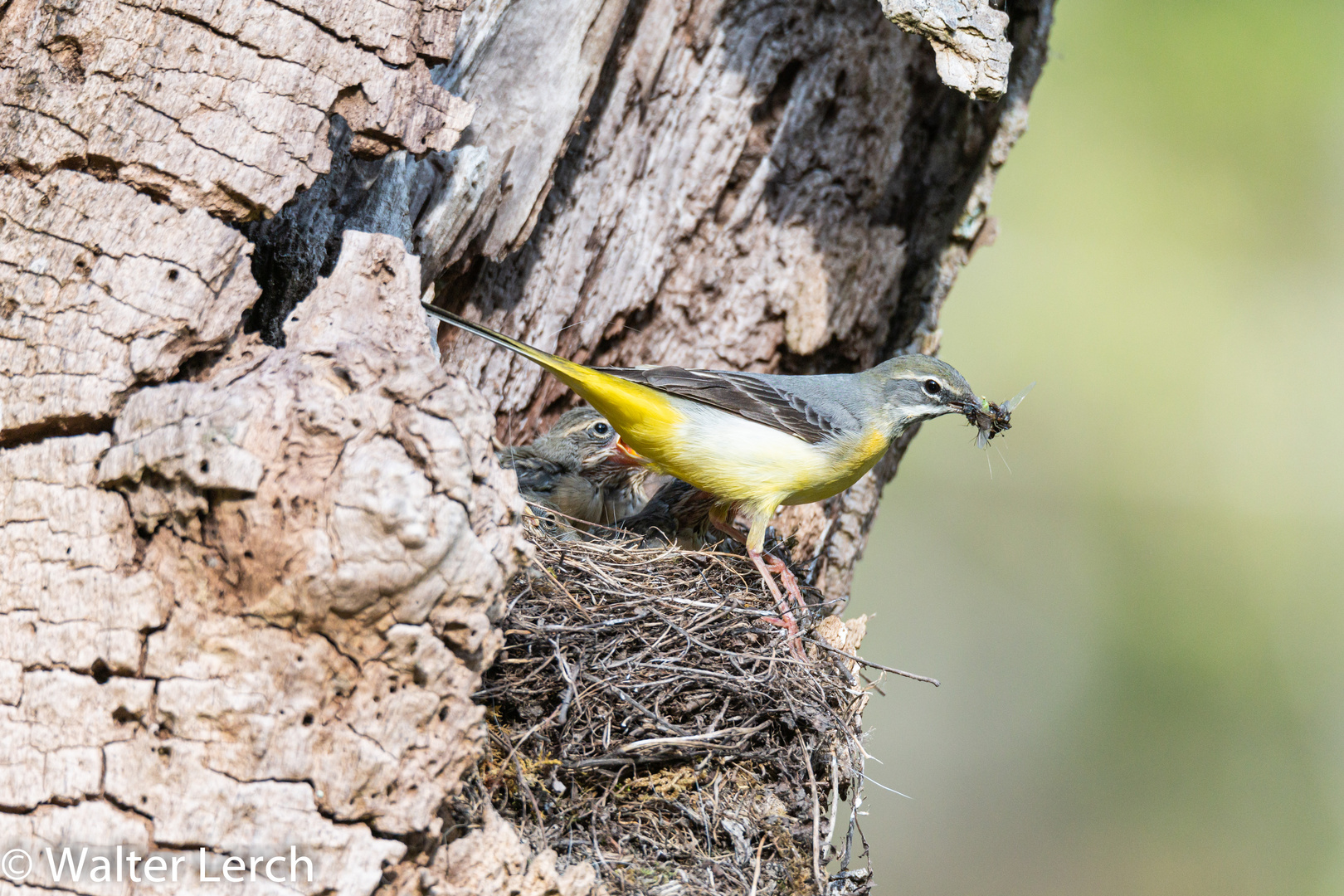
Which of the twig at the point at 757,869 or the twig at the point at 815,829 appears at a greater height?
the twig at the point at 815,829

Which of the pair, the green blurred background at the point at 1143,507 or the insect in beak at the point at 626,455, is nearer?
the insect in beak at the point at 626,455

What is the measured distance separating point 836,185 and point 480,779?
3955mm

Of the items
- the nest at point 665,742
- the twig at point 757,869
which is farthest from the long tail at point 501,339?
the twig at point 757,869

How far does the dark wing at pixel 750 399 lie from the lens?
495cm

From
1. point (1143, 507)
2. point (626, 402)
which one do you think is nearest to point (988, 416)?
point (626, 402)

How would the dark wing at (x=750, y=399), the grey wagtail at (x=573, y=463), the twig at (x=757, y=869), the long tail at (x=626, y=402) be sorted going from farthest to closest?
the grey wagtail at (x=573, y=463) → the dark wing at (x=750, y=399) → the long tail at (x=626, y=402) → the twig at (x=757, y=869)

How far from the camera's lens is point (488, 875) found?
285cm

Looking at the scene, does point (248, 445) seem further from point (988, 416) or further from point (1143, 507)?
point (1143, 507)

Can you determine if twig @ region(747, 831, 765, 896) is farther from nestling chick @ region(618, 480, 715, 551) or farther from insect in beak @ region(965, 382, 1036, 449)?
insect in beak @ region(965, 382, 1036, 449)

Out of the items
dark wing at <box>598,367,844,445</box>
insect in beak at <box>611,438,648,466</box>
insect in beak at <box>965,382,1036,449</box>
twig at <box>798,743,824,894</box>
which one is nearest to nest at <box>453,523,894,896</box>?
twig at <box>798,743,824,894</box>

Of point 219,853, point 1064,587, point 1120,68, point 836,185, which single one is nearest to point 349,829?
point 219,853

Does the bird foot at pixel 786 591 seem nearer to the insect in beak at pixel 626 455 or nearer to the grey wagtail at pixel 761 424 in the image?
the grey wagtail at pixel 761 424
